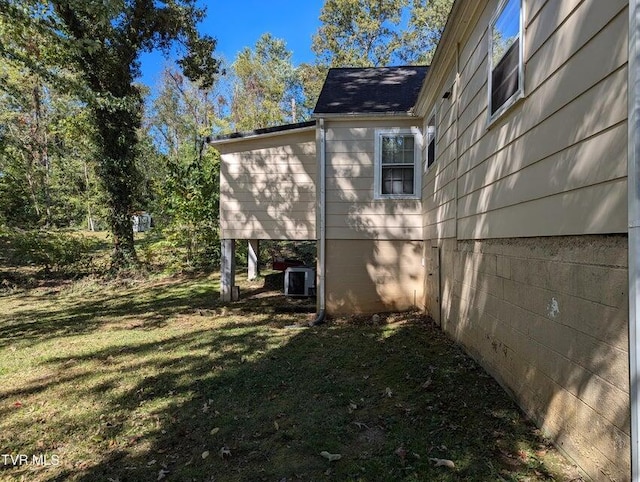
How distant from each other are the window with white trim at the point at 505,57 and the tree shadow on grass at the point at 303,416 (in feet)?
8.69

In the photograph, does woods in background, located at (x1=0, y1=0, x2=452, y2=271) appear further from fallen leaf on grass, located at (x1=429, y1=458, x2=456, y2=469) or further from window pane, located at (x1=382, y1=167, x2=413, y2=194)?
fallen leaf on grass, located at (x1=429, y1=458, x2=456, y2=469)

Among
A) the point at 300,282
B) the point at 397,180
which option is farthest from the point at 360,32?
the point at 300,282

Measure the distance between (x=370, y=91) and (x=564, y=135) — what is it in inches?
284

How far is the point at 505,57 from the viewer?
3725mm

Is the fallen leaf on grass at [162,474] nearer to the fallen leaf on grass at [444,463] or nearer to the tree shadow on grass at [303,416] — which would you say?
the tree shadow on grass at [303,416]

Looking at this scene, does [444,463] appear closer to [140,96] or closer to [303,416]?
[303,416]

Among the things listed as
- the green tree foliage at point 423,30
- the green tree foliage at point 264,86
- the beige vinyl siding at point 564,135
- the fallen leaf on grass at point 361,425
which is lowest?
the fallen leaf on grass at point 361,425

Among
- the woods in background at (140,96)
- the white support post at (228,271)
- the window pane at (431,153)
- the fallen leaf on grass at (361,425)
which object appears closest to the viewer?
the fallen leaf on grass at (361,425)

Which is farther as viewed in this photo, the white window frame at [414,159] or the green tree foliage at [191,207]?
the green tree foliage at [191,207]

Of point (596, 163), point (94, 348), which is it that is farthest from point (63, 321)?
point (596, 163)

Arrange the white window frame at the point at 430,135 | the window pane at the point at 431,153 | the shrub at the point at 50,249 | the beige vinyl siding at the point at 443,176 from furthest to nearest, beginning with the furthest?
the shrub at the point at 50,249, the window pane at the point at 431,153, the white window frame at the point at 430,135, the beige vinyl siding at the point at 443,176

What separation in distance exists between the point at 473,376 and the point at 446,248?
7.18 ft

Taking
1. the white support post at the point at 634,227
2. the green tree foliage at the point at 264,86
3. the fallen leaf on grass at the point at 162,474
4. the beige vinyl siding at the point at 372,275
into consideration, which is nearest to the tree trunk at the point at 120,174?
the beige vinyl siding at the point at 372,275

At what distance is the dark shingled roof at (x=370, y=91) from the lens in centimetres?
810
